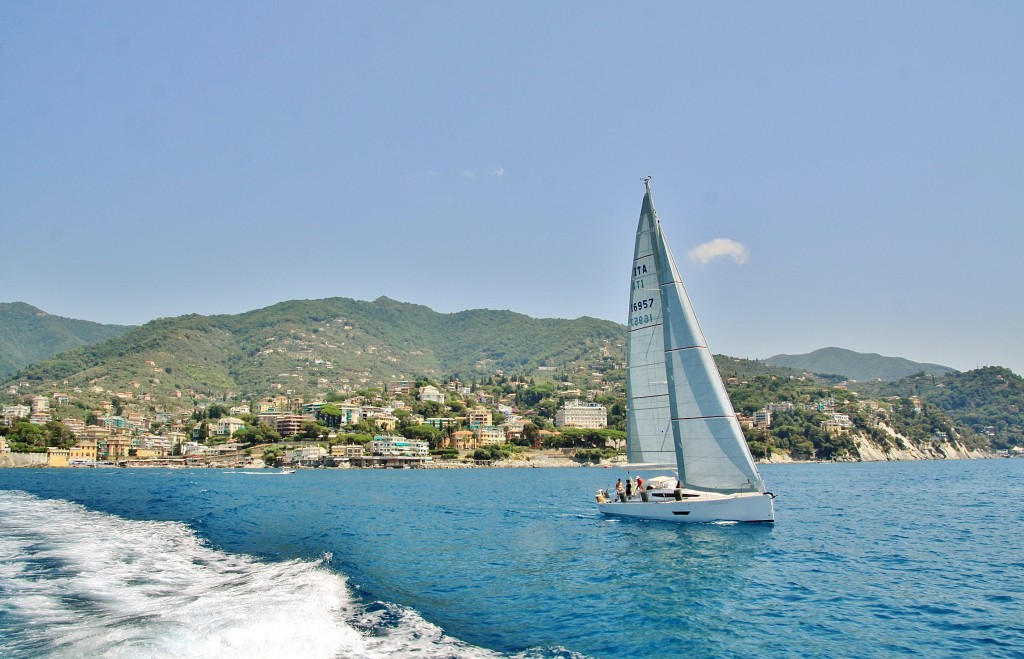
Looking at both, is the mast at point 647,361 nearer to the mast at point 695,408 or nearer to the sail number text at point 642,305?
the sail number text at point 642,305

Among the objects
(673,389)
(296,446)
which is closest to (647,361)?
(673,389)

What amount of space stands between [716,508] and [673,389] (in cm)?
605

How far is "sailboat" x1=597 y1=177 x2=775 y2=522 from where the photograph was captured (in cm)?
3447

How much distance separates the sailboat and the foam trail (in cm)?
1854

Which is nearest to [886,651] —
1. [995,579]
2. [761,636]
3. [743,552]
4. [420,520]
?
[761,636]

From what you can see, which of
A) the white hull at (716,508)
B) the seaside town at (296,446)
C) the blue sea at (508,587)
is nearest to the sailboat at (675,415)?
the white hull at (716,508)

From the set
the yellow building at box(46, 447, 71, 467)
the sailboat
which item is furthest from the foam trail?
the yellow building at box(46, 447, 71, 467)

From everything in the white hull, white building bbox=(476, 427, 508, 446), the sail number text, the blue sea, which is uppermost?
the sail number text

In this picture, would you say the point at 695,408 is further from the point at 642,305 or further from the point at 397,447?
the point at 397,447

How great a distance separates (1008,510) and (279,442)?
6312 inches

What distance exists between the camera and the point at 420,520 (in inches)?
1651

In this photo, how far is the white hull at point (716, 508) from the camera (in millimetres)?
33781

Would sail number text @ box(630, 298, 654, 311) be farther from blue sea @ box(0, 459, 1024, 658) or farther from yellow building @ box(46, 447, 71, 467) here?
yellow building @ box(46, 447, 71, 467)

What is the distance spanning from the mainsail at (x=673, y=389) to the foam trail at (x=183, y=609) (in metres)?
18.9
